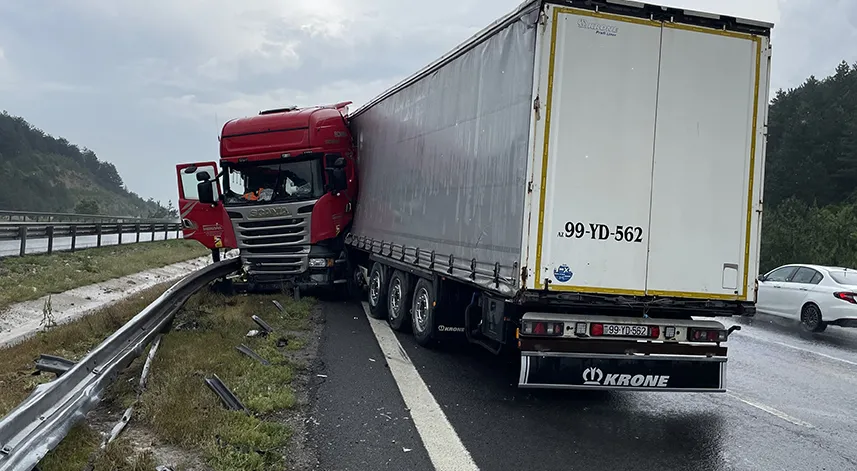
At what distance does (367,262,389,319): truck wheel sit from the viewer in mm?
11641

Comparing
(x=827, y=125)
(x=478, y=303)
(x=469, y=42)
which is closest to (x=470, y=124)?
(x=469, y=42)

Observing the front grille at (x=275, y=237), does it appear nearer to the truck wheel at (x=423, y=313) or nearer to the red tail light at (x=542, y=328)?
the truck wheel at (x=423, y=313)

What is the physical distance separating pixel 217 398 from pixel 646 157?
4258 millimetres

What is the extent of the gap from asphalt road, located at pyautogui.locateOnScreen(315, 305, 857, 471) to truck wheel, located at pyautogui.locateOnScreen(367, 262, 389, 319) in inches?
80.3

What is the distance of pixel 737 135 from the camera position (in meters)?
6.68

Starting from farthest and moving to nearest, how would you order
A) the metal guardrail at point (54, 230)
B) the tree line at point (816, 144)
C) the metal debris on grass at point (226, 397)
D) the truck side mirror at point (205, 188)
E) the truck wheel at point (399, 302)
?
1. the tree line at point (816, 144)
2. the metal guardrail at point (54, 230)
3. the truck side mirror at point (205, 188)
4. the truck wheel at point (399, 302)
5. the metal debris on grass at point (226, 397)

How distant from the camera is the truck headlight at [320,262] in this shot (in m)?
13.6

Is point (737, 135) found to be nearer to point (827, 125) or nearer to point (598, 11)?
point (598, 11)

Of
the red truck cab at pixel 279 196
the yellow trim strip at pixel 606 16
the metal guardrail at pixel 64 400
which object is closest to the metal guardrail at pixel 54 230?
the red truck cab at pixel 279 196

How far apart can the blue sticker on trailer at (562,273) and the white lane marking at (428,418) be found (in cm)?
156

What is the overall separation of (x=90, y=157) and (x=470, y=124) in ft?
398

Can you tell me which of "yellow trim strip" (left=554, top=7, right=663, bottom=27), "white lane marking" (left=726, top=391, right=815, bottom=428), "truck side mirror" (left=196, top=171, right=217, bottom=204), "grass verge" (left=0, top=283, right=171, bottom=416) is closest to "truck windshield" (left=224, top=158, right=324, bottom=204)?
"truck side mirror" (left=196, top=171, right=217, bottom=204)

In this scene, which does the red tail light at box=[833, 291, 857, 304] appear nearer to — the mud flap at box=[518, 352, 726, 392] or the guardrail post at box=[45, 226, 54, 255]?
the mud flap at box=[518, 352, 726, 392]

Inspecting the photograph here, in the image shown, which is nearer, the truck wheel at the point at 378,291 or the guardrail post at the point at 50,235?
the truck wheel at the point at 378,291
